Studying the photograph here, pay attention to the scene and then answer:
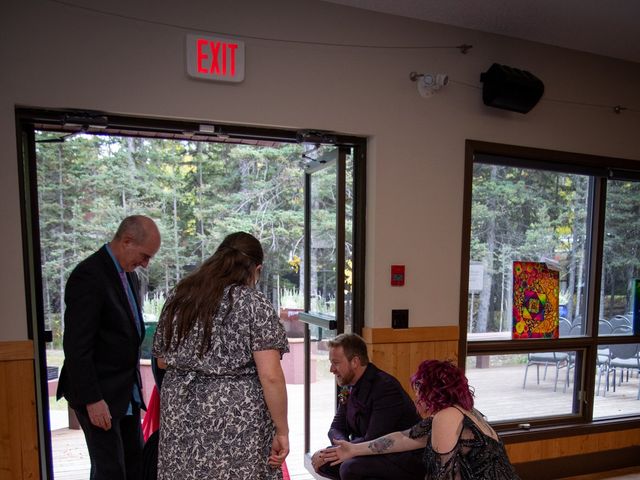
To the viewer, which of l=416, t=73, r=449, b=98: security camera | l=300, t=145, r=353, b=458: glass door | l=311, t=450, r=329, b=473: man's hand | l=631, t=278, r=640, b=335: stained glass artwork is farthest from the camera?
l=631, t=278, r=640, b=335: stained glass artwork

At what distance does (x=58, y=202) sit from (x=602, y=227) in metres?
5.99

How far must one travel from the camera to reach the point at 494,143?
2.94 m

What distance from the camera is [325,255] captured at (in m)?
2.98

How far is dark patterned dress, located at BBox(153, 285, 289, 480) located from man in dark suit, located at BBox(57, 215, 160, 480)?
461 millimetres

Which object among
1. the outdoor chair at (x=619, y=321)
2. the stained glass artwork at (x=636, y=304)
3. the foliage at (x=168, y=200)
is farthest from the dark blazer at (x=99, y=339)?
the foliage at (x=168, y=200)

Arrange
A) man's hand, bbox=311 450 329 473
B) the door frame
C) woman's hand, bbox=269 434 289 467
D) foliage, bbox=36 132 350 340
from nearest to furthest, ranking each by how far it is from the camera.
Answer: woman's hand, bbox=269 434 289 467
the door frame
man's hand, bbox=311 450 329 473
foliage, bbox=36 132 350 340

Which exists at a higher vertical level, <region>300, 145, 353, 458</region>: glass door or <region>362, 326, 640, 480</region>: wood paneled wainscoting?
<region>300, 145, 353, 458</region>: glass door

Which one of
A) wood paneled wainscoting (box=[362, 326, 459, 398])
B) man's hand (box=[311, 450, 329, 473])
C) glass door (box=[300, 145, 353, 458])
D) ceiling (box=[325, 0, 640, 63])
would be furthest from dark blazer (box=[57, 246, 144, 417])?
ceiling (box=[325, 0, 640, 63])

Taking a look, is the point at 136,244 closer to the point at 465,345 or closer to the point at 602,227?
the point at 465,345

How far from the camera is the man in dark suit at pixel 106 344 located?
1816 millimetres

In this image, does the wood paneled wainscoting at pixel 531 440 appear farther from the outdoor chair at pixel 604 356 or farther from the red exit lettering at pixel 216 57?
the red exit lettering at pixel 216 57

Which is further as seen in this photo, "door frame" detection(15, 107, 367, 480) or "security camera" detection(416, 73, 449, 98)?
"security camera" detection(416, 73, 449, 98)

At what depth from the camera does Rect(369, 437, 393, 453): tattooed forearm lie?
1.95 meters

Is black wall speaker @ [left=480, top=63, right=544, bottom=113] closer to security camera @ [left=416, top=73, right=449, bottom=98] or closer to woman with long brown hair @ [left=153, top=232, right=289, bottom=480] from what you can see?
security camera @ [left=416, top=73, right=449, bottom=98]
